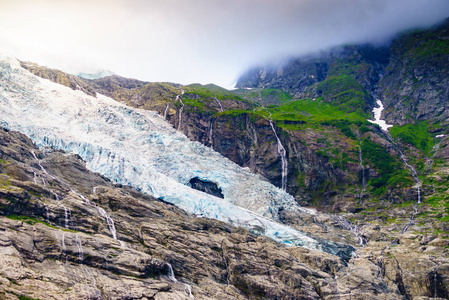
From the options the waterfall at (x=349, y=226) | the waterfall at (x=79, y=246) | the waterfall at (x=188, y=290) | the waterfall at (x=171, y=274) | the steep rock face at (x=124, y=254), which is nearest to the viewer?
the steep rock face at (x=124, y=254)

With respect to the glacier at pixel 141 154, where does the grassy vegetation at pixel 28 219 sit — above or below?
below

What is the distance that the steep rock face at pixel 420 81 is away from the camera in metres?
142

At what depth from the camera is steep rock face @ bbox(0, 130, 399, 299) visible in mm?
25969

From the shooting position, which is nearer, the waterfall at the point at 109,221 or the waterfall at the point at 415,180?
the waterfall at the point at 109,221

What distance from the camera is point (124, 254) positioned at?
31.6 metres

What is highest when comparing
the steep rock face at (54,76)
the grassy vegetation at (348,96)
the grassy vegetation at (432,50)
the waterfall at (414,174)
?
the grassy vegetation at (432,50)

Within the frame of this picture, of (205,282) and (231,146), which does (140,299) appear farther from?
(231,146)

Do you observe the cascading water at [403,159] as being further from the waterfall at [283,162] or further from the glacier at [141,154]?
the waterfall at [283,162]

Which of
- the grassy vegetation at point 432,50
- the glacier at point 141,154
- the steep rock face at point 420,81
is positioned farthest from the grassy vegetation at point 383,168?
the grassy vegetation at point 432,50

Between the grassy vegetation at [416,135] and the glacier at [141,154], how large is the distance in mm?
73173

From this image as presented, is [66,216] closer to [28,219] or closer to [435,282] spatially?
[28,219]

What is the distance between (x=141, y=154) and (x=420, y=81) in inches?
6017

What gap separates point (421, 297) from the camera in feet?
131

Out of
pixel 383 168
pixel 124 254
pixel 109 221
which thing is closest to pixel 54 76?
pixel 109 221
